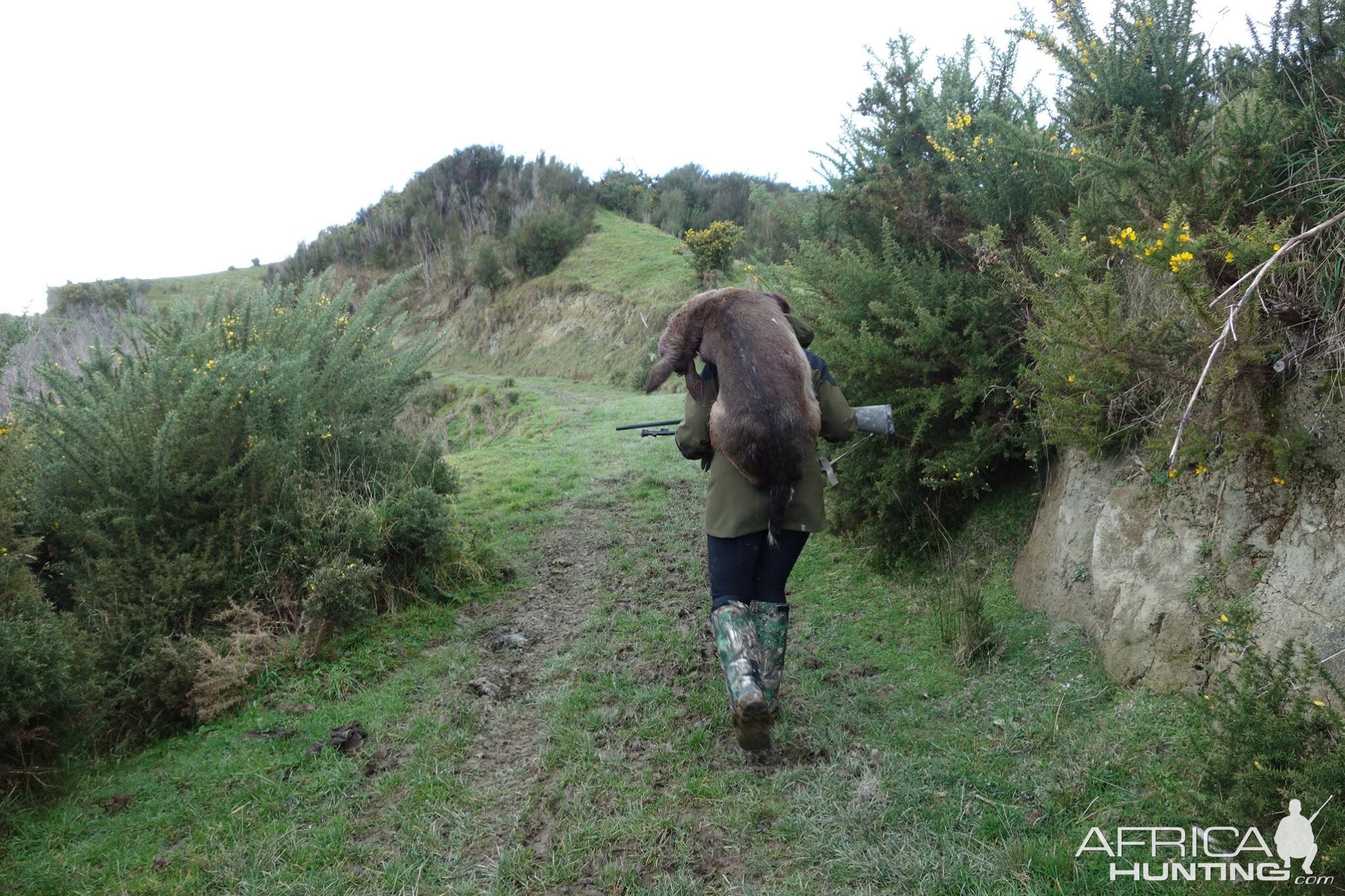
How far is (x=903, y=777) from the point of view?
3.50 metres

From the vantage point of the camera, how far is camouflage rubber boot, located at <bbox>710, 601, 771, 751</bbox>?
11.9 feet

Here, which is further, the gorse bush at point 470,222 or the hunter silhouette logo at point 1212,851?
the gorse bush at point 470,222

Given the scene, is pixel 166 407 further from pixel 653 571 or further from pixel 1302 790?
pixel 1302 790

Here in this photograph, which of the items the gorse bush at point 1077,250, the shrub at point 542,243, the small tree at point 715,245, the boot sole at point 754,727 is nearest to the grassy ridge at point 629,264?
the shrub at point 542,243

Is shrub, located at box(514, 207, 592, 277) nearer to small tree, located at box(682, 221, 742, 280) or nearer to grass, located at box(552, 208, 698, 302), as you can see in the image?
grass, located at box(552, 208, 698, 302)

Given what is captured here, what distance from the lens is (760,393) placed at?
3766 millimetres

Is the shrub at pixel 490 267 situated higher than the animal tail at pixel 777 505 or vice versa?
the shrub at pixel 490 267

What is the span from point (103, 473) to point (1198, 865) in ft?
18.8

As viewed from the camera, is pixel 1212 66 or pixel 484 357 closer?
pixel 1212 66

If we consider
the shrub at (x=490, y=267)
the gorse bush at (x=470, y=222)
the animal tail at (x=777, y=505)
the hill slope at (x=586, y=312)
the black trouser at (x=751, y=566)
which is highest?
the gorse bush at (x=470, y=222)

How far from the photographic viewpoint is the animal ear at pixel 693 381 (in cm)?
412

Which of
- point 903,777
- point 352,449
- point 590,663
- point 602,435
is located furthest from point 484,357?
point 903,777

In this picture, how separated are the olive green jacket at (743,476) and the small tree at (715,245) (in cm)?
1919

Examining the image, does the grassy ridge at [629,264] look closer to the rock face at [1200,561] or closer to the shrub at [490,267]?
the shrub at [490,267]
